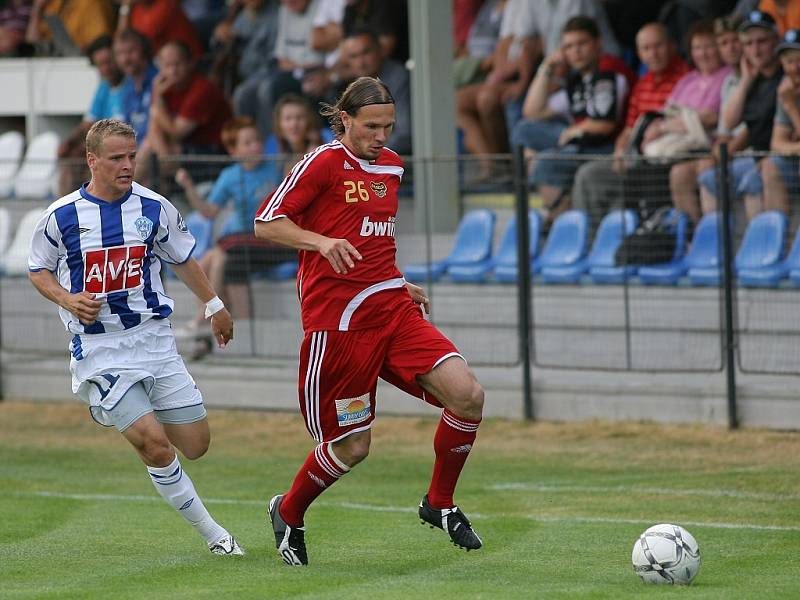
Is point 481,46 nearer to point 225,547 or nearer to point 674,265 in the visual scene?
point 674,265

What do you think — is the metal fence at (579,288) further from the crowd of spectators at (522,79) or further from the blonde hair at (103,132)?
the blonde hair at (103,132)

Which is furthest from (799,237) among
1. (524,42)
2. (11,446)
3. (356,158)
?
(11,446)

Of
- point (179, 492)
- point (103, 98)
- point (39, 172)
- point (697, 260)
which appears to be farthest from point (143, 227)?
point (103, 98)

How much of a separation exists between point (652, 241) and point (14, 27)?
1246 cm

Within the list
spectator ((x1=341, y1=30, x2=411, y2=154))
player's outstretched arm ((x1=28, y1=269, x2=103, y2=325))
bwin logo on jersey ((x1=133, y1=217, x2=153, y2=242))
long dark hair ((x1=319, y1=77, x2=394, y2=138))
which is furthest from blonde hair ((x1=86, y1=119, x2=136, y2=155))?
spectator ((x1=341, y1=30, x2=411, y2=154))

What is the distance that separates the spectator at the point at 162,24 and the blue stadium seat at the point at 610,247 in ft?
23.8

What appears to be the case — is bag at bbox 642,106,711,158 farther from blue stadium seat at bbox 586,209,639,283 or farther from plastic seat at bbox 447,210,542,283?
plastic seat at bbox 447,210,542,283

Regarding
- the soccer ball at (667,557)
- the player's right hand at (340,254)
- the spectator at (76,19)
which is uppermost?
the spectator at (76,19)

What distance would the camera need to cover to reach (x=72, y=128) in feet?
69.9

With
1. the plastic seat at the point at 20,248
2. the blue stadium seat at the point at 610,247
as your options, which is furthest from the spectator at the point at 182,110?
the blue stadium seat at the point at 610,247

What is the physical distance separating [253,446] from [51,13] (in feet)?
33.3

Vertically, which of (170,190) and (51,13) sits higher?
(51,13)

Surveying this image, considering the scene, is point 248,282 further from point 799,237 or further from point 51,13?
point 51,13

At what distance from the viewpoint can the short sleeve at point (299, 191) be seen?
23.2ft
